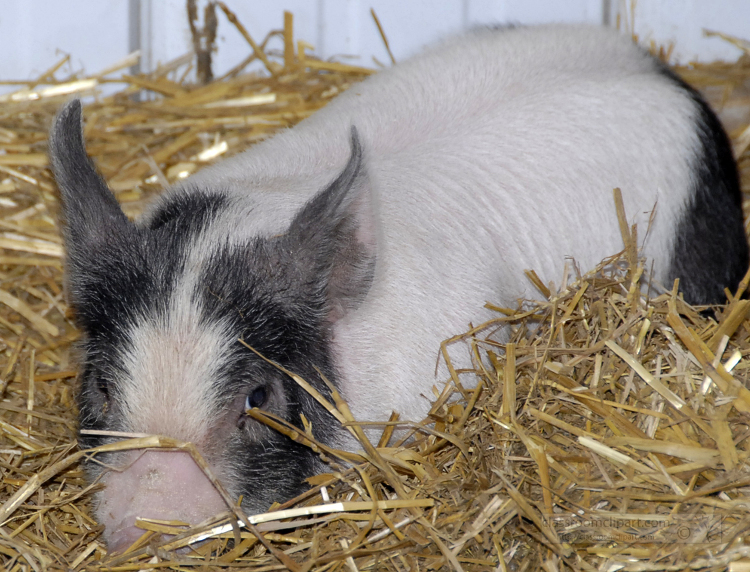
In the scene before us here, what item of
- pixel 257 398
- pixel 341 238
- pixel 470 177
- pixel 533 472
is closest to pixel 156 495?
pixel 257 398

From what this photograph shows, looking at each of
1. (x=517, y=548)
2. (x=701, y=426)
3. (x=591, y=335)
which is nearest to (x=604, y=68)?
(x=591, y=335)

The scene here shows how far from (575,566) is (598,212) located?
1679 millimetres

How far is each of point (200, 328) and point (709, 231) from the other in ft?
8.29

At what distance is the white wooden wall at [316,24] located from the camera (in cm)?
560

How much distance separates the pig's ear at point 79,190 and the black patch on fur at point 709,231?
2.48m

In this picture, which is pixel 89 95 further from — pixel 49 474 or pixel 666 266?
pixel 666 266

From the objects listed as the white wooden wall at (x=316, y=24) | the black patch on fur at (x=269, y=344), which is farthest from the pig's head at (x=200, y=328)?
the white wooden wall at (x=316, y=24)

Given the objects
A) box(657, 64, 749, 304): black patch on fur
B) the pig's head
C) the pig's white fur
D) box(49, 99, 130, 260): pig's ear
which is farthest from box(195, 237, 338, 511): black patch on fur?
box(657, 64, 749, 304): black patch on fur

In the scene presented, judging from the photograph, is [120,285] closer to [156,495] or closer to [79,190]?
[79,190]

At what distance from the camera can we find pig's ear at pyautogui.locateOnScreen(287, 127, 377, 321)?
263 cm

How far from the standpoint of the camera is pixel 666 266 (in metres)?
3.76

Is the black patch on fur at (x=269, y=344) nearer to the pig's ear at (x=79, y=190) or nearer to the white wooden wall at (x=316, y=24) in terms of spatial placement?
the pig's ear at (x=79, y=190)

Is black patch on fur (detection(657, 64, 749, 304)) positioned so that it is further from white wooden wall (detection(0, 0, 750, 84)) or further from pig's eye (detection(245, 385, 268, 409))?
white wooden wall (detection(0, 0, 750, 84))

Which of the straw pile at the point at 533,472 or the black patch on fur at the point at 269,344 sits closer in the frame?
the straw pile at the point at 533,472
